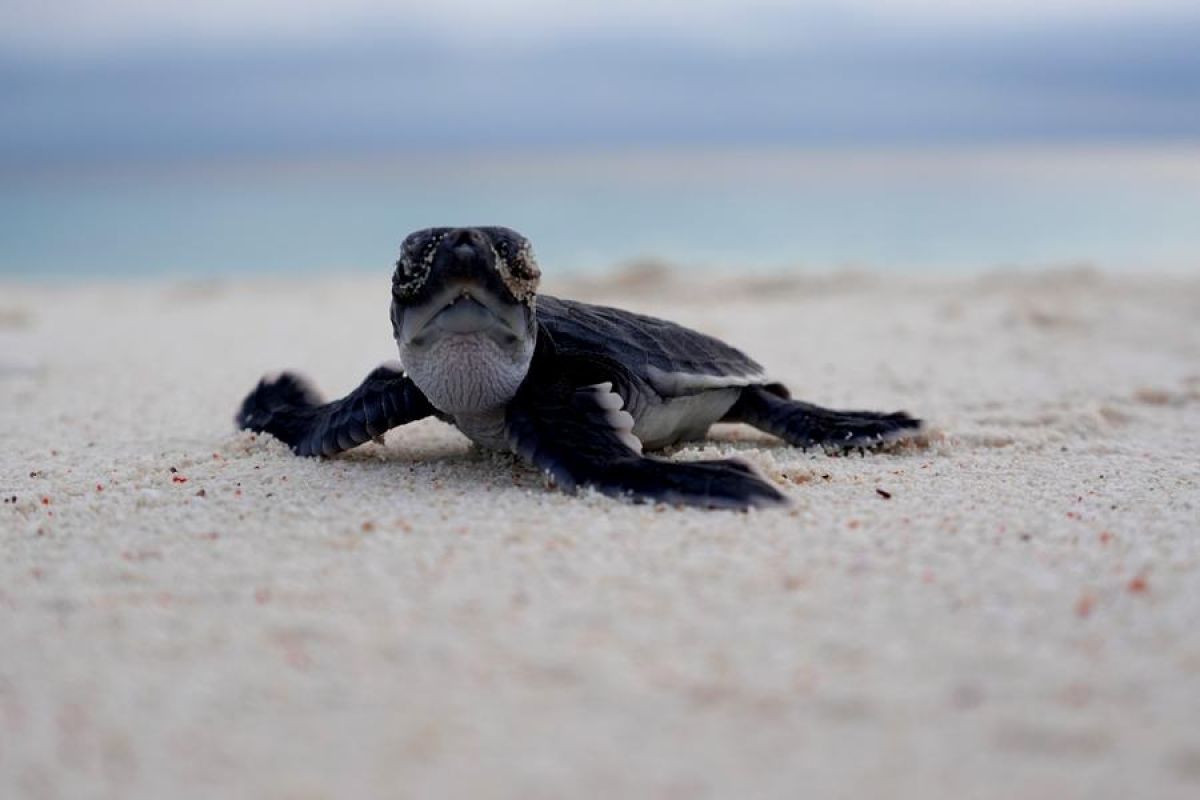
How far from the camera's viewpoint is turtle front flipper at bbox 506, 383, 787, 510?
2998 millimetres

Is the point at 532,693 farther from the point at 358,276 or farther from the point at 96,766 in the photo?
the point at 358,276

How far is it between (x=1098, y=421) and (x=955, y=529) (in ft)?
7.76

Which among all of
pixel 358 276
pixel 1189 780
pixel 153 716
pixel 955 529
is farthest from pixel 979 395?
pixel 358 276

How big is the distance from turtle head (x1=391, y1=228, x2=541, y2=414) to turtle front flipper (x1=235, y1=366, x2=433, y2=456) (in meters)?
0.24

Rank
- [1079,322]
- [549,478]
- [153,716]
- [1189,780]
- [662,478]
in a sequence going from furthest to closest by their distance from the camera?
[1079,322], [549,478], [662,478], [153,716], [1189,780]

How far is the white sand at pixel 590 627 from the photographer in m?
1.73

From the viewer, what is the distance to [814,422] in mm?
4230

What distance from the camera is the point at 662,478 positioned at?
306 centimetres

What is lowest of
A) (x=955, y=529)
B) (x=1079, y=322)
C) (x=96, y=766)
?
(x=96, y=766)

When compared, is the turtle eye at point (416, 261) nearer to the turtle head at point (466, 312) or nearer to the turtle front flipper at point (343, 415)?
the turtle head at point (466, 312)

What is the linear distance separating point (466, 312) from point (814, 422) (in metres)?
1.60

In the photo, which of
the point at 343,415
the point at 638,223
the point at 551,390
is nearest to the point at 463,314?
the point at 551,390

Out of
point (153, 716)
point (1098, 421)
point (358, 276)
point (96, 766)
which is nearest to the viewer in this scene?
point (96, 766)

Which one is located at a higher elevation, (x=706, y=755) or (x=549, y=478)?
(x=549, y=478)
